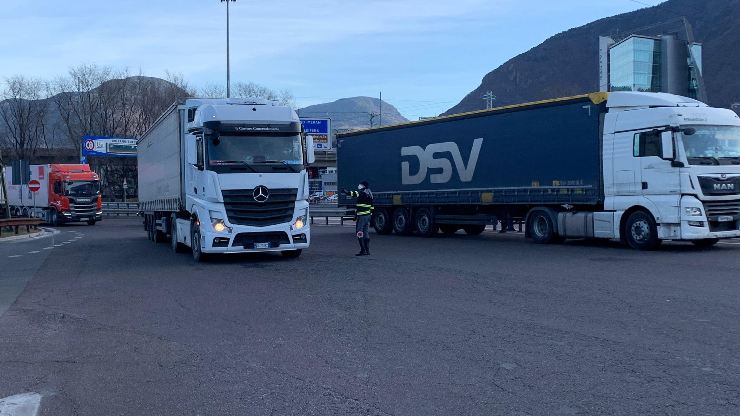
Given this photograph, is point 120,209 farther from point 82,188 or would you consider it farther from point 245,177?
point 245,177

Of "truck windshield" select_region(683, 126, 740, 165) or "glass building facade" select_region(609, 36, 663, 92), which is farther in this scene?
"glass building facade" select_region(609, 36, 663, 92)

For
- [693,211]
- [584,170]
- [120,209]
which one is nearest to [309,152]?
[584,170]

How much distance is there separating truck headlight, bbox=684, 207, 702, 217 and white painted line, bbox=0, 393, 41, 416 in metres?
14.6

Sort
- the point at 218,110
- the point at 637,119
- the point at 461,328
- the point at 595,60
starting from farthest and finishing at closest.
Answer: the point at 595,60 < the point at 637,119 < the point at 218,110 < the point at 461,328

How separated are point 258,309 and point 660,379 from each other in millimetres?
5829

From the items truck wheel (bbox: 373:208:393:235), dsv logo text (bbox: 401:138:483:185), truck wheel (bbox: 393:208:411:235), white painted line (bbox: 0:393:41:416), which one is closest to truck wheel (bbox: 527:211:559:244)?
dsv logo text (bbox: 401:138:483:185)

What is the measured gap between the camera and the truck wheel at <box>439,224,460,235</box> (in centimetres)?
2615

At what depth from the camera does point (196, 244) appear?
1728 centimetres

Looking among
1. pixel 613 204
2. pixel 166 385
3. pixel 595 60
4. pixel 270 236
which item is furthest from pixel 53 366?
pixel 595 60

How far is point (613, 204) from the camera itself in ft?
61.0

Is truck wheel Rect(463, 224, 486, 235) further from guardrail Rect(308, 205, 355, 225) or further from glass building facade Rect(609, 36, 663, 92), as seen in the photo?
glass building facade Rect(609, 36, 663, 92)

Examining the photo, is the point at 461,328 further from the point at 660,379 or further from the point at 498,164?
the point at 498,164

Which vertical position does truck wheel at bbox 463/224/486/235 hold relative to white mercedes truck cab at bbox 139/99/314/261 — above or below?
below

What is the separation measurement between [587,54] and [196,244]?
16201 centimetres
